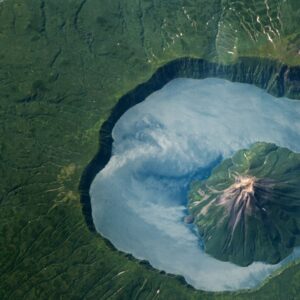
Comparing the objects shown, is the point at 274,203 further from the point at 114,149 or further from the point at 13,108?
the point at 13,108

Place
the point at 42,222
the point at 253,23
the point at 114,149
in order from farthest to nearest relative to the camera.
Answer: the point at 253,23
the point at 114,149
the point at 42,222

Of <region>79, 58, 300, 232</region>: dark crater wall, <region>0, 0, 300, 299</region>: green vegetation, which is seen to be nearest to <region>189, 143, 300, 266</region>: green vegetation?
<region>0, 0, 300, 299</region>: green vegetation

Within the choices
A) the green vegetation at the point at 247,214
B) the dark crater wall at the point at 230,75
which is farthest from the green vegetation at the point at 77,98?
the green vegetation at the point at 247,214

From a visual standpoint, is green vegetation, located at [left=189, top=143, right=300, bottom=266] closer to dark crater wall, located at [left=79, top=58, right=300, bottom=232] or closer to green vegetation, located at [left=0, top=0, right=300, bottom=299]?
green vegetation, located at [left=0, top=0, right=300, bottom=299]

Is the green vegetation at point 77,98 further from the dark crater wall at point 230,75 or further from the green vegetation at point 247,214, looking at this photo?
the green vegetation at point 247,214

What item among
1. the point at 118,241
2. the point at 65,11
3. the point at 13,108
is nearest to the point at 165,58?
the point at 65,11

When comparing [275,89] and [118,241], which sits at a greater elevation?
[275,89]

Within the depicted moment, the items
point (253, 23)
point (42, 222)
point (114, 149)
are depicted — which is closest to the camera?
point (42, 222)
